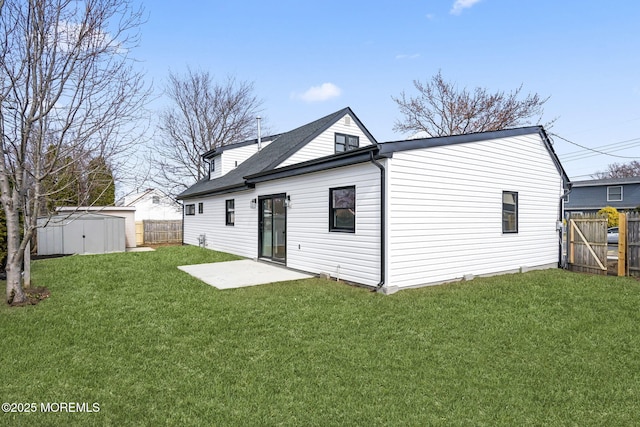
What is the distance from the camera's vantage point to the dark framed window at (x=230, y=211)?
43.8 ft

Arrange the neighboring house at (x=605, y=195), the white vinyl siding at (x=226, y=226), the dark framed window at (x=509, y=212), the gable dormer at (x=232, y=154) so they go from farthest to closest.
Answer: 1. the neighboring house at (x=605, y=195)
2. the gable dormer at (x=232, y=154)
3. the white vinyl siding at (x=226, y=226)
4. the dark framed window at (x=509, y=212)

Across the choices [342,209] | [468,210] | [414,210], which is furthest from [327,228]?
[468,210]

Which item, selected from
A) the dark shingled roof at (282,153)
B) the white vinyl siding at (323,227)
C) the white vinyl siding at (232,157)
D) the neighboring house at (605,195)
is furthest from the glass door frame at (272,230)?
the neighboring house at (605,195)

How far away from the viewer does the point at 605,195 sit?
2762 cm

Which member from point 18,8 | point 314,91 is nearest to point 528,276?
point 18,8

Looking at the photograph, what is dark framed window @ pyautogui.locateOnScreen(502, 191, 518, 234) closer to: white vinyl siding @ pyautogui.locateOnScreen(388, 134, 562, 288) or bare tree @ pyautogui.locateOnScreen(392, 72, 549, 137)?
white vinyl siding @ pyautogui.locateOnScreen(388, 134, 562, 288)

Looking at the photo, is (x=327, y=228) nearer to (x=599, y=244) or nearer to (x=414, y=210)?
(x=414, y=210)

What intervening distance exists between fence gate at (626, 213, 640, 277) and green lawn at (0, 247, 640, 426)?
2.81 meters

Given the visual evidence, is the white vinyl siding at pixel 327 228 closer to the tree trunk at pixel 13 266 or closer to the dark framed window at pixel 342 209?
the dark framed window at pixel 342 209

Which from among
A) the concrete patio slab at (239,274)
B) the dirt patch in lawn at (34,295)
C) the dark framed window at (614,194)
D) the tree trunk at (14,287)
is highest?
the dark framed window at (614,194)

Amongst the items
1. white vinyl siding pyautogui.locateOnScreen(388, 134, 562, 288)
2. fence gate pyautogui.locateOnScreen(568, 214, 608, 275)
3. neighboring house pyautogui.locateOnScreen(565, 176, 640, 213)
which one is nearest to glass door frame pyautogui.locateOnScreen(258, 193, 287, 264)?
white vinyl siding pyautogui.locateOnScreen(388, 134, 562, 288)

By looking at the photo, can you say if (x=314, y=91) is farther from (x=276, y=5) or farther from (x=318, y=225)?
(x=318, y=225)

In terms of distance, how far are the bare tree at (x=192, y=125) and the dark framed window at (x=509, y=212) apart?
22.6 m

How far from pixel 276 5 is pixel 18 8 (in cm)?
735
